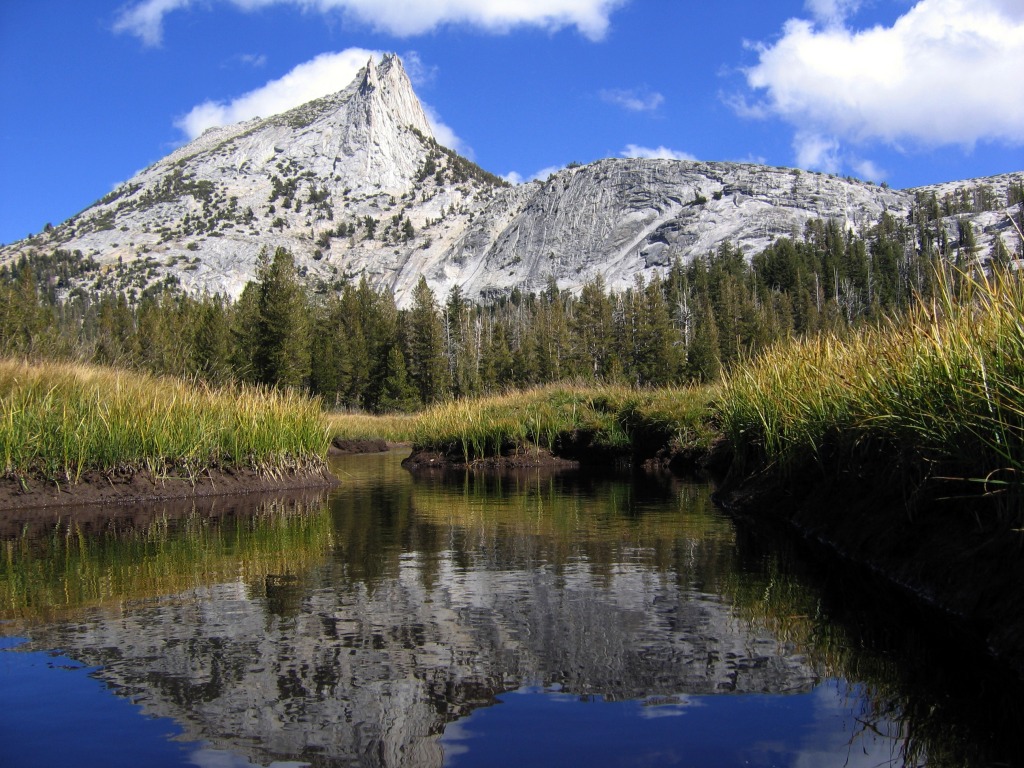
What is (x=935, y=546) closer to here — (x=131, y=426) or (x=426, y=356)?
(x=131, y=426)

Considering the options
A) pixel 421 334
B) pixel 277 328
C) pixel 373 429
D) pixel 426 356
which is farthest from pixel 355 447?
pixel 421 334

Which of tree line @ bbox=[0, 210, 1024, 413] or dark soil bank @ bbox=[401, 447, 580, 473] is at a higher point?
tree line @ bbox=[0, 210, 1024, 413]

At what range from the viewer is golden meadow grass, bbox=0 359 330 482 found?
10547 millimetres

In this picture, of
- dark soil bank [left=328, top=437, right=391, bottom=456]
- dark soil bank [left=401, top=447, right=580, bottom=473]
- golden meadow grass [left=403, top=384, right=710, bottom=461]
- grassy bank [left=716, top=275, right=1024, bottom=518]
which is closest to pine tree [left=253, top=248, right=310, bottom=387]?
dark soil bank [left=328, top=437, right=391, bottom=456]

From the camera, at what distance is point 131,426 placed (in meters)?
11.4

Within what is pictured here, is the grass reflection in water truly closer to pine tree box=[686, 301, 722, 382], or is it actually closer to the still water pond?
the still water pond

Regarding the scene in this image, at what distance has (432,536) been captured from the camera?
8.23 m

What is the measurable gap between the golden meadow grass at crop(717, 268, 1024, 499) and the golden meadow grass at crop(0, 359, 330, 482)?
27.1 feet

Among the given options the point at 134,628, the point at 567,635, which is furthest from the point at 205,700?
the point at 567,635

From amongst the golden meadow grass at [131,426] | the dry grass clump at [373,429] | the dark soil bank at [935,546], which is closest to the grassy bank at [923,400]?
the dark soil bank at [935,546]

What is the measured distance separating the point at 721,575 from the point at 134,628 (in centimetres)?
404

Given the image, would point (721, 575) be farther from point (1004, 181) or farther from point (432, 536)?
point (1004, 181)

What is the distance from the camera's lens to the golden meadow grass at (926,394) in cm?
454

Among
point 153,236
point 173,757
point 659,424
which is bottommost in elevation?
point 173,757
